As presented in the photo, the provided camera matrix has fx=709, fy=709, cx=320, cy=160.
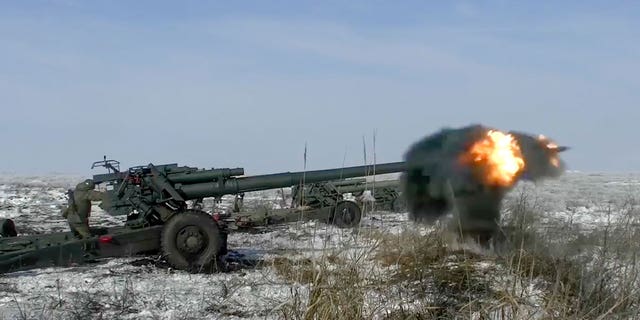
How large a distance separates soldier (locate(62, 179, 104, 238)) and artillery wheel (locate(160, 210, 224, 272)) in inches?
47.4

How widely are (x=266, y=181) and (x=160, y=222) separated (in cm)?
174

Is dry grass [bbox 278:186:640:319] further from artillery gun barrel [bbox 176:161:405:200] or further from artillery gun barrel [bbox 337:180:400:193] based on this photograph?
artillery gun barrel [bbox 337:180:400:193]

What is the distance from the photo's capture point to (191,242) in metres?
9.85

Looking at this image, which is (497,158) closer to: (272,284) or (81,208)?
(272,284)

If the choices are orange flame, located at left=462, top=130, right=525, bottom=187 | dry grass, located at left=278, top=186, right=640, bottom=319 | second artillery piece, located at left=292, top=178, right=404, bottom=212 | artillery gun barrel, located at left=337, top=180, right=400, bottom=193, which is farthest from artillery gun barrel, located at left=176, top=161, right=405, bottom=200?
artillery gun barrel, located at left=337, top=180, right=400, bottom=193

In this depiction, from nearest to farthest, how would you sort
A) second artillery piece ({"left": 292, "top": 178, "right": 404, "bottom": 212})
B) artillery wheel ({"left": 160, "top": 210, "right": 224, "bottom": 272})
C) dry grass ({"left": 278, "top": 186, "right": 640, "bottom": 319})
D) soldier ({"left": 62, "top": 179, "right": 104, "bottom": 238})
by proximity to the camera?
dry grass ({"left": 278, "top": 186, "right": 640, "bottom": 319}), artillery wheel ({"left": 160, "top": 210, "right": 224, "bottom": 272}), soldier ({"left": 62, "top": 179, "right": 104, "bottom": 238}), second artillery piece ({"left": 292, "top": 178, "right": 404, "bottom": 212})

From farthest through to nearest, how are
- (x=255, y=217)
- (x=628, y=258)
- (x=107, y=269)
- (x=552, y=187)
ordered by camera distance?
(x=552, y=187)
(x=255, y=217)
(x=107, y=269)
(x=628, y=258)

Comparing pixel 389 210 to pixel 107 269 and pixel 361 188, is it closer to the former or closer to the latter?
pixel 361 188

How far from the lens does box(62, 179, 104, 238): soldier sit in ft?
33.2

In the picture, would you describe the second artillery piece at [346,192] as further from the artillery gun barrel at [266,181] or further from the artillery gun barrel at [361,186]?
the artillery gun barrel at [266,181]

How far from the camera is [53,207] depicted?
2094 cm

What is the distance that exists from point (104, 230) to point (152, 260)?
886 mm

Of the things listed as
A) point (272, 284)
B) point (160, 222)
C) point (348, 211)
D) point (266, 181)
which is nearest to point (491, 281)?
point (272, 284)

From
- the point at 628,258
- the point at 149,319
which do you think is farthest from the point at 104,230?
the point at 628,258
